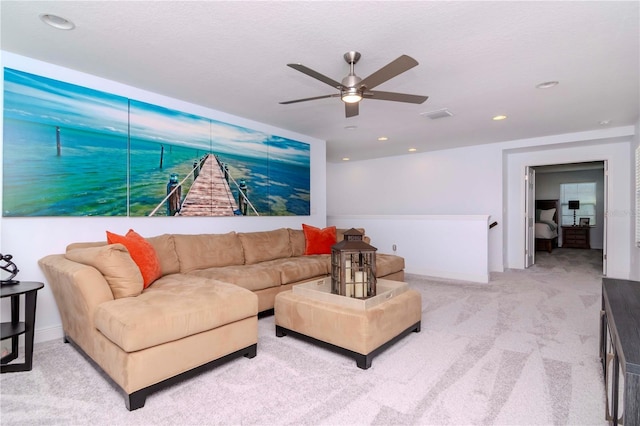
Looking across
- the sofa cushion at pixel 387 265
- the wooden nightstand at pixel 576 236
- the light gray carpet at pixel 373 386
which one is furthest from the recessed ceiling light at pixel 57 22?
the wooden nightstand at pixel 576 236

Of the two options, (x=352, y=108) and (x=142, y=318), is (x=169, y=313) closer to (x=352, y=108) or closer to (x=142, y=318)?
(x=142, y=318)

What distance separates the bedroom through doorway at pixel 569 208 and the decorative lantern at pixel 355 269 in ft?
26.6

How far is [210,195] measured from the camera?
4035 millimetres

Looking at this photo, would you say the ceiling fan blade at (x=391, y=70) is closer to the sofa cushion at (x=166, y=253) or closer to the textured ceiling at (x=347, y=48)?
the textured ceiling at (x=347, y=48)

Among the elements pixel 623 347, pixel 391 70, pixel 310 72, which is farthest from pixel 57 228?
pixel 623 347

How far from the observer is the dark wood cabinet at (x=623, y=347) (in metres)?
0.98

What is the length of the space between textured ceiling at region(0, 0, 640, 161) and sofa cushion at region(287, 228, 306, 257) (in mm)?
1680

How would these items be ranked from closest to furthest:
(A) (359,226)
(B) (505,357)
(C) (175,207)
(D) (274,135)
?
(B) (505,357)
(C) (175,207)
(D) (274,135)
(A) (359,226)

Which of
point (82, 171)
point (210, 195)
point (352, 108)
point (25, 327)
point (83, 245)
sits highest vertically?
point (352, 108)

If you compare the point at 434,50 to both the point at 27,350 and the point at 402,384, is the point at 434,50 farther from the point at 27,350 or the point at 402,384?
the point at 27,350

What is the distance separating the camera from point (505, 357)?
2.41 meters

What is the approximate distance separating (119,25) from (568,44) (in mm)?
3296

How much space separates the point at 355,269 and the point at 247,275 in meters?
1.21

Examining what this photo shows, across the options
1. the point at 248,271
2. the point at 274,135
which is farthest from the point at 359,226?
the point at 248,271
